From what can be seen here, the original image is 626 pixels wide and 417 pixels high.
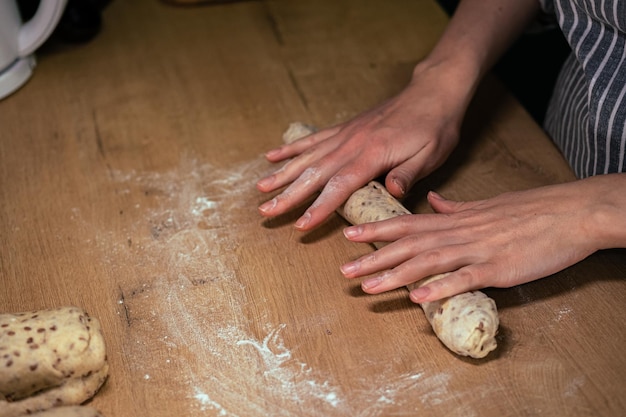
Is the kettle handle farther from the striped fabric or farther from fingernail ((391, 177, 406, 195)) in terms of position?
the striped fabric

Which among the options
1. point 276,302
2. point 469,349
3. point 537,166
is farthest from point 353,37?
point 469,349

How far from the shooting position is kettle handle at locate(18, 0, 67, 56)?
1870 mm

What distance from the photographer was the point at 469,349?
1.23 m

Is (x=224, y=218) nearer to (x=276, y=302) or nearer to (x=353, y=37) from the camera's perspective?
(x=276, y=302)

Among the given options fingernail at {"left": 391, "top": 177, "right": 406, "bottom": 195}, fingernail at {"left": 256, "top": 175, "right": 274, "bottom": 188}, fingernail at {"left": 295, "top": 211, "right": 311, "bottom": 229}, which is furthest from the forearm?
fingernail at {"left": 256, "top": 175, "right": 274, "bottom": 188}

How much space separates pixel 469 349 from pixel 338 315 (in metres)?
0.25

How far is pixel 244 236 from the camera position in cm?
153

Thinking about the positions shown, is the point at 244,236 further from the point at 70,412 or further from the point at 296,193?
the point at 70,412

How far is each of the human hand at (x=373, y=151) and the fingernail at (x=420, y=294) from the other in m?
0.28

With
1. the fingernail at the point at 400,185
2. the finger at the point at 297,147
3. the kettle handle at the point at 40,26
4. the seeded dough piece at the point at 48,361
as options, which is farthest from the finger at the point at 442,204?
the kettle handle at the point at 40,26

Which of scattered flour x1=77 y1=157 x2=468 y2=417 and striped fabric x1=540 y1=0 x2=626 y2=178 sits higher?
striped fabric x1=540 y1=0 x2=626 y2=178

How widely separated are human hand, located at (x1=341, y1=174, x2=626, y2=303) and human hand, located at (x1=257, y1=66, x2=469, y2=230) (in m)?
0.16

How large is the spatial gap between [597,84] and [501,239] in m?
0.39

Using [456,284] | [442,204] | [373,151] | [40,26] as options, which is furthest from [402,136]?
[40,26]
